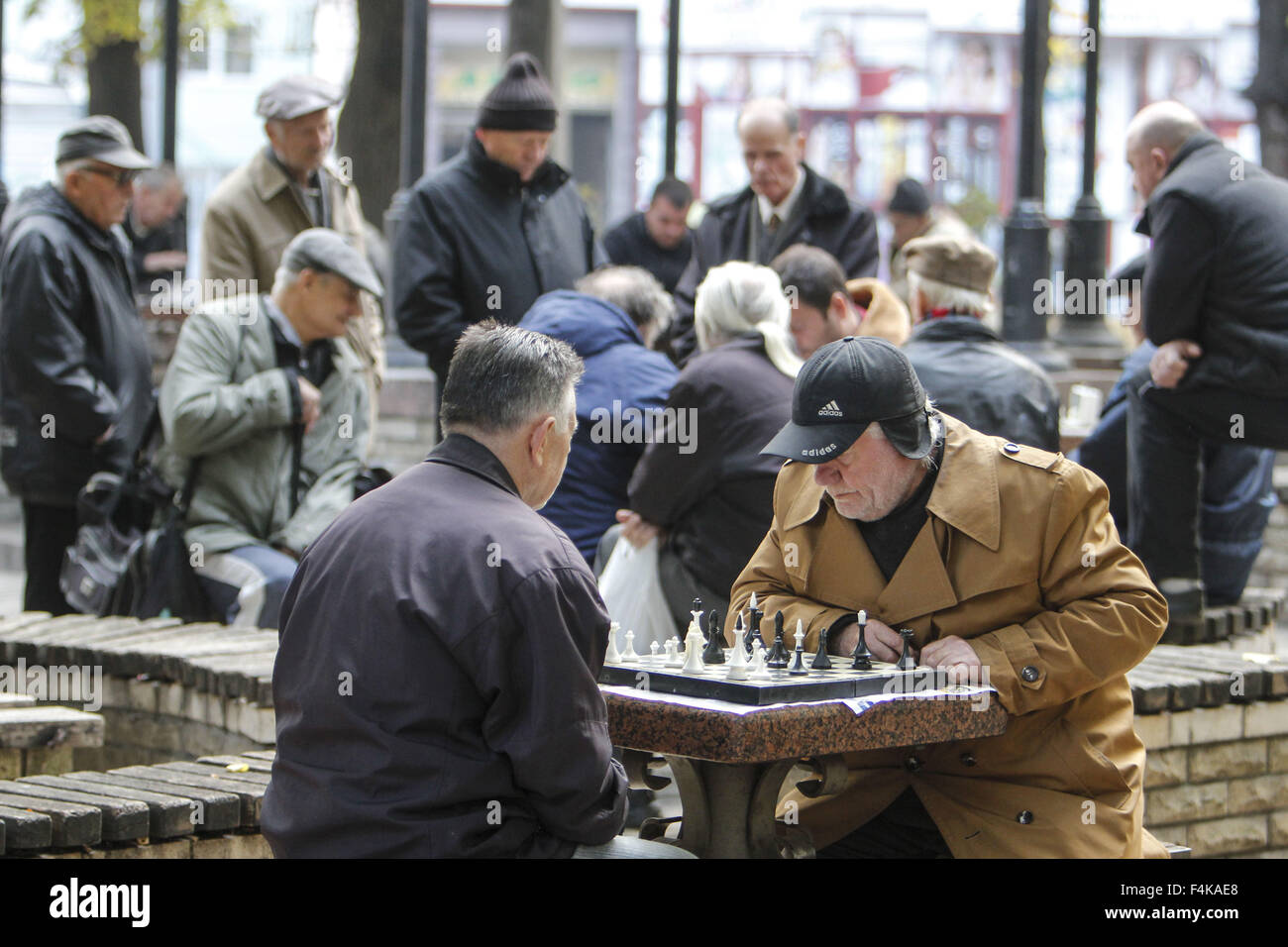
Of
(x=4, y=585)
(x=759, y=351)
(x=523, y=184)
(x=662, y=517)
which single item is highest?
(x=523, y=184)

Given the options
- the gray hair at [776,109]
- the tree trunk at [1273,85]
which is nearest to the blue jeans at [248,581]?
the gray hair at [776,109]

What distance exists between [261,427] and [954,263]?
238 centimetres

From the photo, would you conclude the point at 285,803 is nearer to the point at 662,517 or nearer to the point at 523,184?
the point at 662,517

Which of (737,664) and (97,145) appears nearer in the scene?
(737,664)

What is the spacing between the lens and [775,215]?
7.71 m

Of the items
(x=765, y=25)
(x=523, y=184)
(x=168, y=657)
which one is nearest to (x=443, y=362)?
(x=523, y=184)

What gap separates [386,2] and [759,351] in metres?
9.26

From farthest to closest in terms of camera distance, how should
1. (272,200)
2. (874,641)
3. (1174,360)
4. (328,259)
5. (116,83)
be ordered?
(116,83) < (272,200) < (1174,360) < (328,259) < (874,641)

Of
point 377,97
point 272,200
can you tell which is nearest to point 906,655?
point 272,200

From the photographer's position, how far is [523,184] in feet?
23.9

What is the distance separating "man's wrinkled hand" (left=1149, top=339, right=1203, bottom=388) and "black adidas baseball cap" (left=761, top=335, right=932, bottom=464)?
3094mm

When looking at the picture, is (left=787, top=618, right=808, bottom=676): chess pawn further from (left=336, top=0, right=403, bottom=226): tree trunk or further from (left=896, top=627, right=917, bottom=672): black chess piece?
(left=336, top=0, right=403, bottom=226): tree trunk

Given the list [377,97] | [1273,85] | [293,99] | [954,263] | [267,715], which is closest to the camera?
[267,715]

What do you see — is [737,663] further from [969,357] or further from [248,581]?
[248,581]
